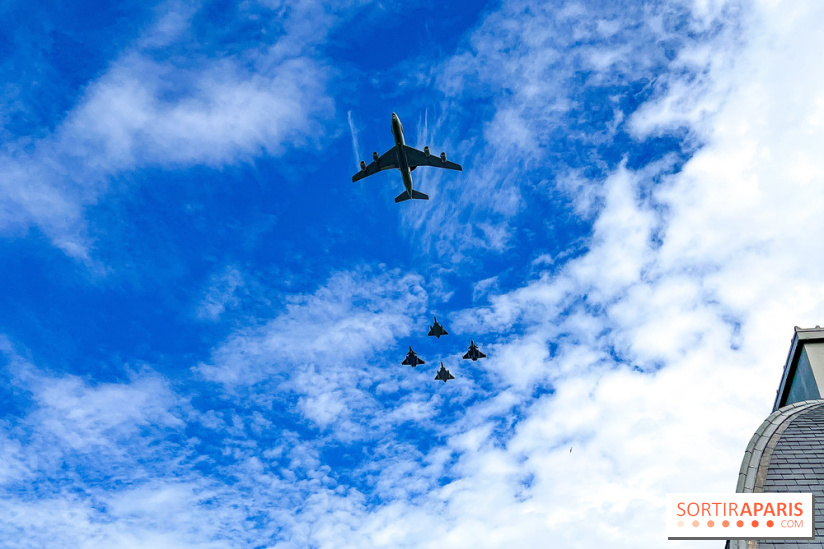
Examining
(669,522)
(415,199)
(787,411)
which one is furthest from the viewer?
(415,199)

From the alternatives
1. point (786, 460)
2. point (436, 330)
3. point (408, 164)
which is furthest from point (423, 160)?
point (786, 460)

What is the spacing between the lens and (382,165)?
68.7m

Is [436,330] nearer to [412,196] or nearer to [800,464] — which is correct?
[412,196]

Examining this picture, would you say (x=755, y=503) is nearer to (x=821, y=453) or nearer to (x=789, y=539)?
(x=789, y=539)

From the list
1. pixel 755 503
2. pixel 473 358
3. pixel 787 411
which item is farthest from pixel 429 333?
pixel 755 503

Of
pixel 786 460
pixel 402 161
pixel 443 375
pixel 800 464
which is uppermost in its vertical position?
pixel 402 161

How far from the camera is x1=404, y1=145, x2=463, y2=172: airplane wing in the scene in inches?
2625

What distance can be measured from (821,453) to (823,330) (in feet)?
53.1

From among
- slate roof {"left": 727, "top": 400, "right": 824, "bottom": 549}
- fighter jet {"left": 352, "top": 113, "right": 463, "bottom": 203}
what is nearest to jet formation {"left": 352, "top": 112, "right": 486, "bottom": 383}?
fighter jet {"left": 352, "top": 113, "right": 463, "bottom": 203}

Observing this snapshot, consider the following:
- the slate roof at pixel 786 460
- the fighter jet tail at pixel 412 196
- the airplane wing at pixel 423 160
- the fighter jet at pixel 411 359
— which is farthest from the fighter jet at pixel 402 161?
the slate roof at pixel 786 460

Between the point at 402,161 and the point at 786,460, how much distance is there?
160ft

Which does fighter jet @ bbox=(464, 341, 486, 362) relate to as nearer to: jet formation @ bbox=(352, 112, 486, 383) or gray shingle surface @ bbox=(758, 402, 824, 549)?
jet formation @ bbox=(352, 112, 486, 383)

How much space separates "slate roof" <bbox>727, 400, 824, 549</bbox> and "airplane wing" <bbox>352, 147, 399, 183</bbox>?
47.9 m

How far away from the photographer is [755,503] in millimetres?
27531
